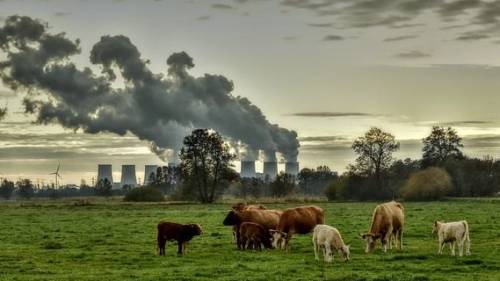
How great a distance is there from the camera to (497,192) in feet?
383

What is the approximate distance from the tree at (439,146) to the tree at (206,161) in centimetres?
4162

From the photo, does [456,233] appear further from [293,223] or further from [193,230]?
[193,230]

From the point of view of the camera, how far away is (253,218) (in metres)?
32.3

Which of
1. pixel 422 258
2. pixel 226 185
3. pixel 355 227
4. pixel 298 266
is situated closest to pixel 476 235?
pixel 355 227

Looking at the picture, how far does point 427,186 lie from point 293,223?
7529cm

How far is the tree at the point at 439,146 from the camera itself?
12200 cm

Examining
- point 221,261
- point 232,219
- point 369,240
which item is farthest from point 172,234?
point 369,240

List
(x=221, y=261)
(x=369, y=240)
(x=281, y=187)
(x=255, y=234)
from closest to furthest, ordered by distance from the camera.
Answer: (x=221, y=261) → (x=369, y=240) → (x=255, y=234) → (x=281, y=187)

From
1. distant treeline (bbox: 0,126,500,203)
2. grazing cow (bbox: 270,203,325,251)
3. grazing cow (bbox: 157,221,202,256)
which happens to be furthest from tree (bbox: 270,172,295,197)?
grazing cow (bbox: 157,221,202,256)

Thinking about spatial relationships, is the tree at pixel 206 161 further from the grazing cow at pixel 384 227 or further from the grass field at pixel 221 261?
the grazing cow at pixel 384 227

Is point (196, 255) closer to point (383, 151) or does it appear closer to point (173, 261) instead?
point (173, 261)

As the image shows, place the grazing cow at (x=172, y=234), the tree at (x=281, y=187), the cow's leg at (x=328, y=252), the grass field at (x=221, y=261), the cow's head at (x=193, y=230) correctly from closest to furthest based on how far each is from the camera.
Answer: the grass field at (x=221, y=261), the cow's leg at (x=328, y=252), the grazing cow at (x=172, y=234), the cow's head at (x=193, y=230), the tree at (x=281, y=187)

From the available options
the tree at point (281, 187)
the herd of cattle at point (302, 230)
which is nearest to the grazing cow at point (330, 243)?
the herd of cattle at point (302, 230)

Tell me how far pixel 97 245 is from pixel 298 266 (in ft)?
43.5
